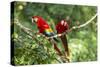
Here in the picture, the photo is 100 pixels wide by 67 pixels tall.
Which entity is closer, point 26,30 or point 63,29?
point 26,30

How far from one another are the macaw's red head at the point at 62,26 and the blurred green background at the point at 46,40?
0.04 meters

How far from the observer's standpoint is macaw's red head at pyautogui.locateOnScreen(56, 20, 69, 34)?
6.55 feet

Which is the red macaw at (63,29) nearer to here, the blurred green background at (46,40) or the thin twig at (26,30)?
the blurred green background at (46,40)

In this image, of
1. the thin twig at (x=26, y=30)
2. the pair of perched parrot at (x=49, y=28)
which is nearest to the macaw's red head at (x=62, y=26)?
the pair of perched parrot at (x=49, y=28)

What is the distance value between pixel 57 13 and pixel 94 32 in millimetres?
455

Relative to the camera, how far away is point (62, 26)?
6.60 ft

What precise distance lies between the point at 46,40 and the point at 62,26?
0.22 metres

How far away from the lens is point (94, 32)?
2127 mm

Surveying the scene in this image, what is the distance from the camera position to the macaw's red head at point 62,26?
6.55ft

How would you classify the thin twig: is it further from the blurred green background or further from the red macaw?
the red macaw

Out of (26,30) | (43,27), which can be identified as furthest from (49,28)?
(26,30)

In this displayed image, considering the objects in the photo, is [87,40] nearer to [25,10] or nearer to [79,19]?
[79,19]

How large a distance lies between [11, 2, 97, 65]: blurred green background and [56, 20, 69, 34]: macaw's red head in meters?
0.04

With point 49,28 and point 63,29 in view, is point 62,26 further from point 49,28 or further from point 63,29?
point 49,28
